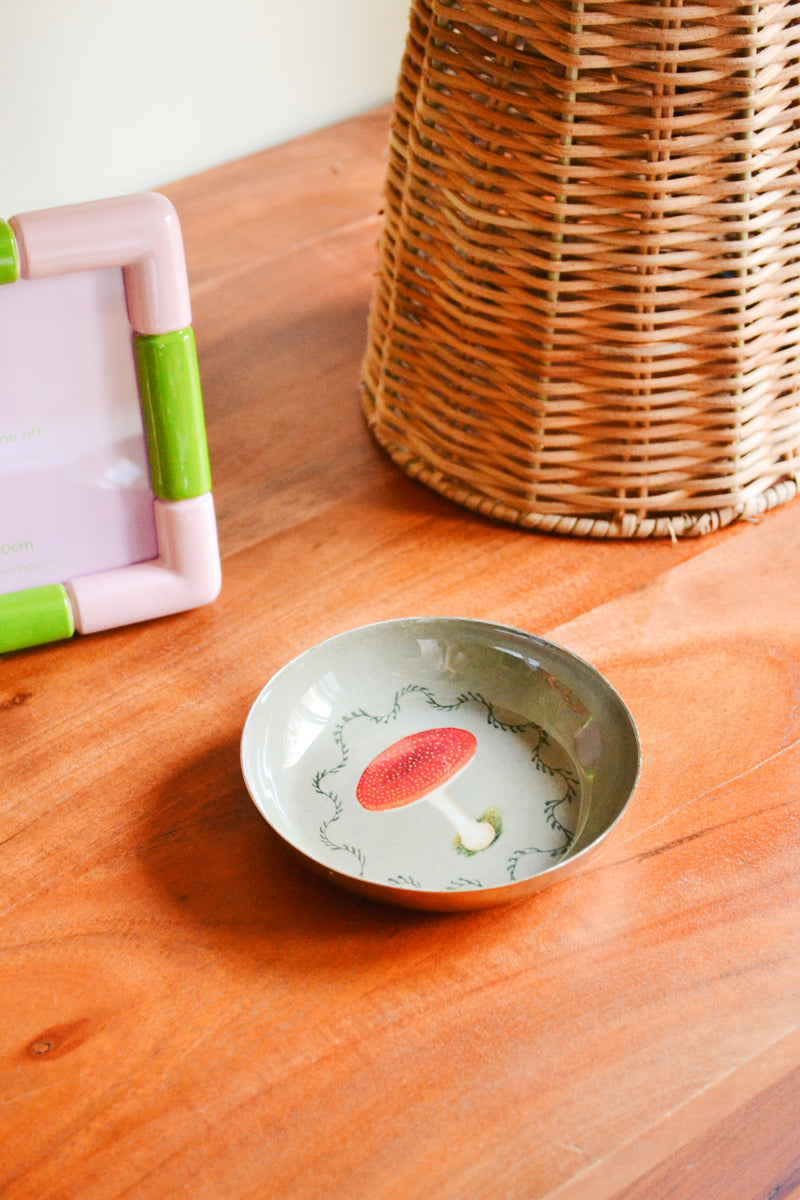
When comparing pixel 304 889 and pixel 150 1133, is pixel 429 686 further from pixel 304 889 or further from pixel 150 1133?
pixel 150 1133

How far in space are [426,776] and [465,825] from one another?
3cm

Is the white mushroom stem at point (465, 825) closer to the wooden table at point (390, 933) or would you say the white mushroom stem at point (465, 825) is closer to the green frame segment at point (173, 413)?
the wooden table at point (390, 933)

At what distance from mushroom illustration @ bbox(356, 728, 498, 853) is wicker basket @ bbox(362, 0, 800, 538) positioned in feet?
0.53

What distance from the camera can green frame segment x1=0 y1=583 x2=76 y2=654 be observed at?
551mm

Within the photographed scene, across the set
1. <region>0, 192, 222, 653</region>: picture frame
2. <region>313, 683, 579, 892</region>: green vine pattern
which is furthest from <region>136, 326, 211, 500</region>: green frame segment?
<region>313, 683, 579, 892</region>: green vine pattern

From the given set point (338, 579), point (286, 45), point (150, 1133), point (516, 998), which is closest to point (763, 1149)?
point (516, 998)

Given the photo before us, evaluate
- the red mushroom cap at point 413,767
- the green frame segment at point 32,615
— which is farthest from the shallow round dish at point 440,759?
the green frame segment at point 32,615

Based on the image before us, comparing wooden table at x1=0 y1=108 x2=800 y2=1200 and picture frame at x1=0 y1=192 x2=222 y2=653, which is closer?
wooden table at x1=0 y1=108 x2=800 y2=1200

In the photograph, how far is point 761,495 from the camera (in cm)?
65

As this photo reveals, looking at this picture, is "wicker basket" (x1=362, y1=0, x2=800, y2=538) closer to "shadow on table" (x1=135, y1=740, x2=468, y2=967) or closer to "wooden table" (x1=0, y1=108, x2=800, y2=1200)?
"wooden table" (x1=0, y1=108, x2=800, y2=1200)

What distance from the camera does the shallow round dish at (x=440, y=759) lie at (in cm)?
47

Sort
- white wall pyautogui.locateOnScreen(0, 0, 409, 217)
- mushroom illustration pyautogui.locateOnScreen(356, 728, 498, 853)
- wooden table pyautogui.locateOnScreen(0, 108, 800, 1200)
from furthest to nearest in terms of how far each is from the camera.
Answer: white wall pyautogui.locateOnScreen(0, 0, 409, 217)
mushroom illustration pyautogui.locateOnScreen(356, 728, 498, 853)
wooden table pyautogui.locateOnScreen(0, 108, 800, 1200)

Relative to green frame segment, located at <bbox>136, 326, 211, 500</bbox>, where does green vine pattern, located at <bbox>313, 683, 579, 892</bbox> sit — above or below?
below

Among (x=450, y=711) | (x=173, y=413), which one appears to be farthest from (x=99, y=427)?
(x=450, y=711)
